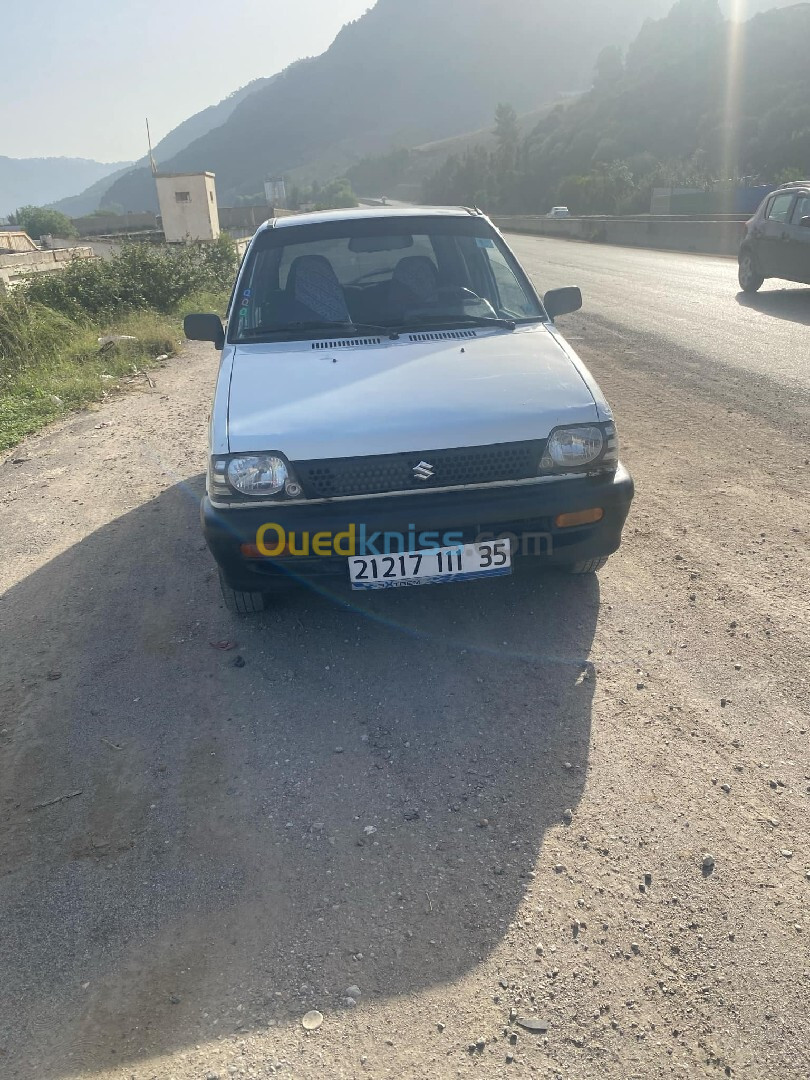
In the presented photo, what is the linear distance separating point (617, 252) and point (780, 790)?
83.7ft

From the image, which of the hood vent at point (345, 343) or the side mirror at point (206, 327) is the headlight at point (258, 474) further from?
the side mirror at point (206, 327)

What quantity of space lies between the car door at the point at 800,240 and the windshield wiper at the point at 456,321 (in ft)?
32.6

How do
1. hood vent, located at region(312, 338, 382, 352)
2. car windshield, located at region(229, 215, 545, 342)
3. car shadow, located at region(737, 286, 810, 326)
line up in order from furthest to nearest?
car shadow, located at region(737, 286, 810, 326)
car windshield, located at region(229, 215, 545, 342)
hood vent, located at region(312, 338, 382, 352)

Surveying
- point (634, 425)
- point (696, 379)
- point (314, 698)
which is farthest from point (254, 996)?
point (696, 379)

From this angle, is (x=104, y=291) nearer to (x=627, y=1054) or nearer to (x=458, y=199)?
(x=627, y=1054)

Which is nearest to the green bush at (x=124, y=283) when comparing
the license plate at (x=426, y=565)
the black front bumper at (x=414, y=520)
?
the black front bumper at (x=414, y=520)

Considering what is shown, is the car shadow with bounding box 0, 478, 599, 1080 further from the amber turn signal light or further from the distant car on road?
the distant car on road

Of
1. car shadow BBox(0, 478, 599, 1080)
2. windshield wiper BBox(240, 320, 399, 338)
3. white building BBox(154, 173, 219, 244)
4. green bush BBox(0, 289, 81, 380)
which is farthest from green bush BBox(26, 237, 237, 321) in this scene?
white building BBox(154, 173, 219, 244)

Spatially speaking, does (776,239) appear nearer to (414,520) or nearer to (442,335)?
(442,335)

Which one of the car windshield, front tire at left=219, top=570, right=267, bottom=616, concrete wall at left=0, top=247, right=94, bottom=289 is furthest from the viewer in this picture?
concrete wall at left=0, top=247, right=94, bottom=289

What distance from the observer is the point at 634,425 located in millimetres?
6445

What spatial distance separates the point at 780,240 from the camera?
12.3m

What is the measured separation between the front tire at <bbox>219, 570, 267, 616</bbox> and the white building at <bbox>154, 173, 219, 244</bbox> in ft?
132

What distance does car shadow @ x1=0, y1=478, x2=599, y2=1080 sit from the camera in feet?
6.64
